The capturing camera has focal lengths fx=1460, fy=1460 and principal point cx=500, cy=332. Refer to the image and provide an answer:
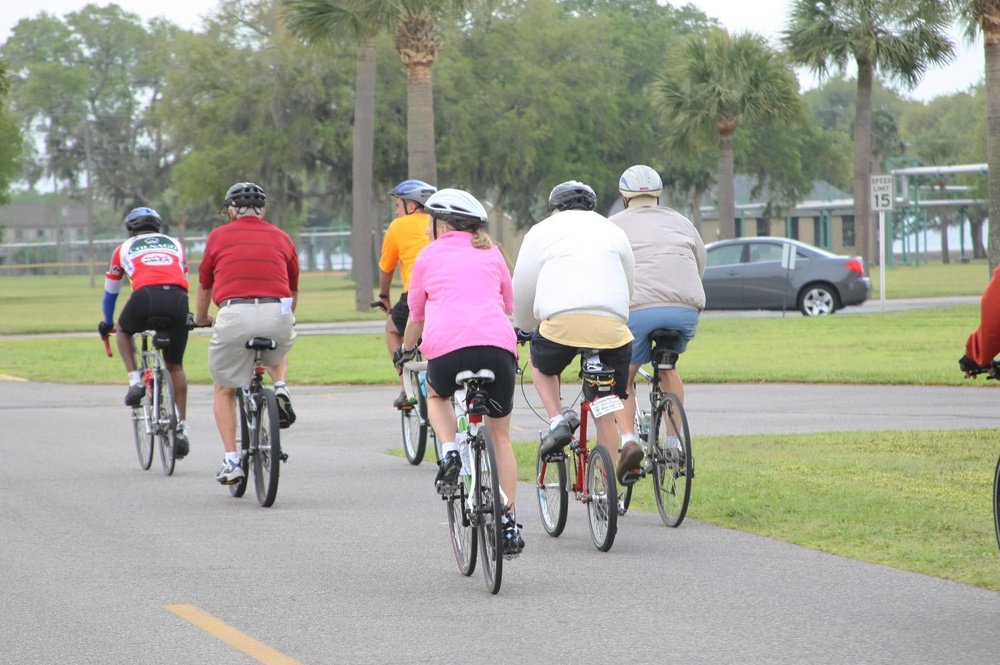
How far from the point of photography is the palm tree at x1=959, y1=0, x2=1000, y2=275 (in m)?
26.7

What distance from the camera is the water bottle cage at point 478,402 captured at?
6754 millimetres

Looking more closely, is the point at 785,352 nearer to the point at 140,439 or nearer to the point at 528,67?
the point at 140,439

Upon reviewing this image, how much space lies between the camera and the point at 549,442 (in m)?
7.32

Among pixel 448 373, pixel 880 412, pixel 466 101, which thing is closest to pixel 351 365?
pixel 880 412

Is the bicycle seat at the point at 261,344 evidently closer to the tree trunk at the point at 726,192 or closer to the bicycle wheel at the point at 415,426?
the bicycle wheel at the point at 415,426

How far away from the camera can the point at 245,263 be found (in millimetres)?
9297

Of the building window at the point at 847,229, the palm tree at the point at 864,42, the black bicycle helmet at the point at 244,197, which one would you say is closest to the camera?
the black bicycle helmet at the point at 244,197

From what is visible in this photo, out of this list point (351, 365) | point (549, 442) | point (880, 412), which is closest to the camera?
point (549, 442)

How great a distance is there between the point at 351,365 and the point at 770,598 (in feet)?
47.6

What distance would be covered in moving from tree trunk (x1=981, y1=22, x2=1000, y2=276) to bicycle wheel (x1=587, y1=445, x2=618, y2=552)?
21130 millimetres

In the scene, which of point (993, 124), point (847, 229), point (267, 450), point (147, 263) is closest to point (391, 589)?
point (267, 450)

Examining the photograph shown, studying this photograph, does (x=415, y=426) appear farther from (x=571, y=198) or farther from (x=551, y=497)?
(x=571, y=198)

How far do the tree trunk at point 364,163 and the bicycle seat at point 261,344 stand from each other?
25645 millimetres

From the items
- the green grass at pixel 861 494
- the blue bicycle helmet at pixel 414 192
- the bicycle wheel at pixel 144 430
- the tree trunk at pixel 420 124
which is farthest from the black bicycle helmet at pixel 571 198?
the tree trunk at pixel 420 124
